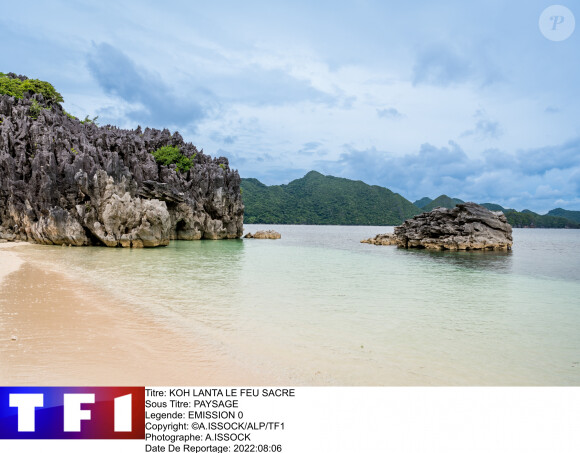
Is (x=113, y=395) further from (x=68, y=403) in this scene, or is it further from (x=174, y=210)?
(x=174, y=210)

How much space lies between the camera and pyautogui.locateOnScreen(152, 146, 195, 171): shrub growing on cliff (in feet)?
172

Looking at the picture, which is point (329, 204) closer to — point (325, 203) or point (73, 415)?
point (325, 203)

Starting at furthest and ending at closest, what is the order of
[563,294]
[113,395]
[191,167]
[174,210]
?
1. [191,167]
2. [174,210]
3. [563,294]
4. [113,395]

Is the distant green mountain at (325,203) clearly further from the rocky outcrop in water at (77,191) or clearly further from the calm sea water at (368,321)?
the calm sea water at (368,321)

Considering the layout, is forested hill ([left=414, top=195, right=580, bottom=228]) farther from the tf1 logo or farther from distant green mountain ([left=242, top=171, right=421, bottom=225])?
the tf1 logo

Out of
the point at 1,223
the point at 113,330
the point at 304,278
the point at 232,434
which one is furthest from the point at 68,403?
the point at 1,223

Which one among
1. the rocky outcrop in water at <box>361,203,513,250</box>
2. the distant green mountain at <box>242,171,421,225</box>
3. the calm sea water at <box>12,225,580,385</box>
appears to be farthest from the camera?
the distant green mountain at <box>242,171,421,225</box>

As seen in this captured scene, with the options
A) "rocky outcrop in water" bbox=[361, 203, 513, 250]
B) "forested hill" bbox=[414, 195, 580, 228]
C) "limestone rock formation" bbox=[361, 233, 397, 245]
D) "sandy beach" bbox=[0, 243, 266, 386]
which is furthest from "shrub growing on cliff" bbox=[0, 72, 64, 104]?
"forested hill" bbox=[414, 195, 580, 228]

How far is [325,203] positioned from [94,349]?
139 meters

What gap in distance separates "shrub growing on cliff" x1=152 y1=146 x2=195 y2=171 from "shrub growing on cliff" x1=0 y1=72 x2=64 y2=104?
21590 mm

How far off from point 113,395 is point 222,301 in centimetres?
765

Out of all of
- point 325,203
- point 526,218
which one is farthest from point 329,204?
point 526,218

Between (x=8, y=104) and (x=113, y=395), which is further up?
(x=8, y=104)

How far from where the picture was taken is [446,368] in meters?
7.09
